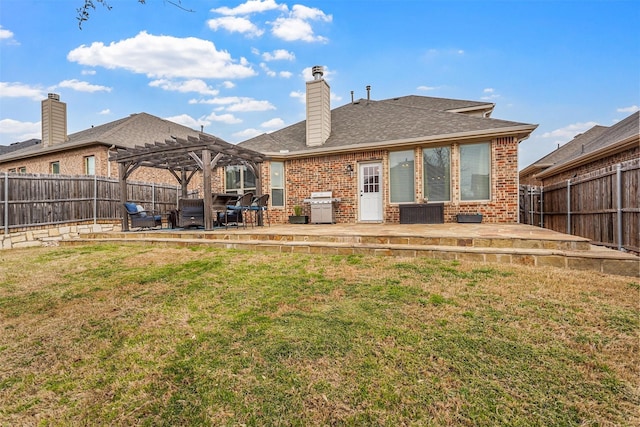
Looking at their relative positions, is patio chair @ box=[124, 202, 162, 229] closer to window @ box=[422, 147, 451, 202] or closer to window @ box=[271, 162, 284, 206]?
window @ box=[271, 162, 284, 206]

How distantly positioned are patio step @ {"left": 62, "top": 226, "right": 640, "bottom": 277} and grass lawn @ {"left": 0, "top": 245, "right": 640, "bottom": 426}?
28 centimetres

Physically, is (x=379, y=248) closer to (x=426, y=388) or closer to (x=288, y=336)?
(x=288, y=336)

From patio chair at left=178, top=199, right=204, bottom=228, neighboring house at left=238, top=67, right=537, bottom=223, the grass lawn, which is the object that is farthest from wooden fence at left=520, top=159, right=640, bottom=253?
patio chair at left=178, top=199, right=204, bottom=228

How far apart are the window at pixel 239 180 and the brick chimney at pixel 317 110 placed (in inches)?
98.9

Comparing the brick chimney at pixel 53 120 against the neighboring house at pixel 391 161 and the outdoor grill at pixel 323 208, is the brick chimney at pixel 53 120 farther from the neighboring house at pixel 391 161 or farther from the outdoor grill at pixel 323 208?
the outdoor grill at pixel 323 208

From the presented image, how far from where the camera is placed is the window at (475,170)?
8.96m

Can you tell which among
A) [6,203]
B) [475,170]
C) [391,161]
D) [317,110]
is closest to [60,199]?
[6,203]

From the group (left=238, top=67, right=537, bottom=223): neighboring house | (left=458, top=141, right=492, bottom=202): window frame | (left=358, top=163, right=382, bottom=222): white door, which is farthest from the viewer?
(left=358, top=163, right=382, bottom=222): white door

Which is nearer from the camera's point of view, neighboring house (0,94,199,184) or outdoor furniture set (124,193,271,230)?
outdoor furniture set (124,193,271,230)

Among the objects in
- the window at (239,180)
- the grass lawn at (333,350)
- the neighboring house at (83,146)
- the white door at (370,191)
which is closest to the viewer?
the grass lawn at (333,350)

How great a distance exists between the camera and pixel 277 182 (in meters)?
11.5

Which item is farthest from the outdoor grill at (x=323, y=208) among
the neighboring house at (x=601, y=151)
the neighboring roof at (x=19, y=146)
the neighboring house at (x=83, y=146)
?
the neighboring roof at (x=19, y=146)

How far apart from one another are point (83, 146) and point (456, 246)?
16004 mm

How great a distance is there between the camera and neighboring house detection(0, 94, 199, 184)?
45.5 ft
